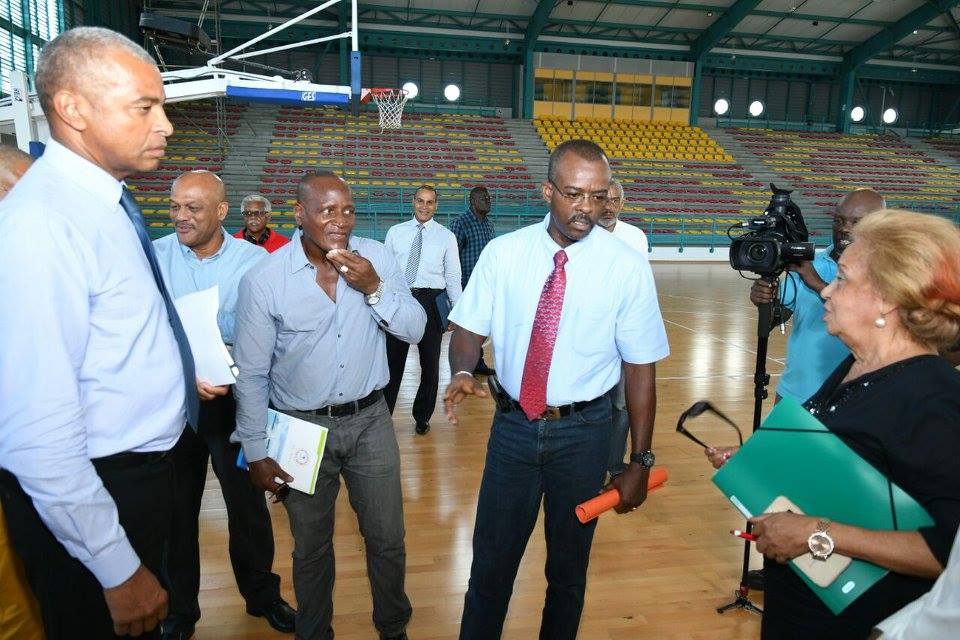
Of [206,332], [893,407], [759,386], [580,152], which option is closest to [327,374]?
[206,332]

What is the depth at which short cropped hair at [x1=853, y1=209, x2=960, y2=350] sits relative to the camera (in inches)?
52.3

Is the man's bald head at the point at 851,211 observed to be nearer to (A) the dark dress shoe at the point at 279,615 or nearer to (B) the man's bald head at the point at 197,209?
(B) the man's bald head at the point at 197,209

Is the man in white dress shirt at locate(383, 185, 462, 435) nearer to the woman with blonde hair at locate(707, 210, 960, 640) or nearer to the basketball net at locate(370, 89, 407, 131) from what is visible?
the woman with blonde hair at locate(707, 210, 960, 640)

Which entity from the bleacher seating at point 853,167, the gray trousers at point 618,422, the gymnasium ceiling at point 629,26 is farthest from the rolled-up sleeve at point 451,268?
the bleacher seating at point 853,167

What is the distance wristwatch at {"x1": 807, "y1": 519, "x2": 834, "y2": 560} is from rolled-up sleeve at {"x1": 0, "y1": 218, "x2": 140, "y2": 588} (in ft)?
4.99

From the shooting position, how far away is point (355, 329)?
7.55ft

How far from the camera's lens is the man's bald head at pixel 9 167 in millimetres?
2174

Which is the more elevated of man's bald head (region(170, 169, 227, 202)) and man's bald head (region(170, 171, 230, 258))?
man's bald head (region(170, 169, 227, 202))

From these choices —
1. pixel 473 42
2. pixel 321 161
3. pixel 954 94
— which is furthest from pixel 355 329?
pixel 954 94

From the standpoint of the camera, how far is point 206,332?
6.66ft

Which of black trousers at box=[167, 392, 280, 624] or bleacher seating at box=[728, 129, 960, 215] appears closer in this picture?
black trousers at box=[167, 392, 280, 624]

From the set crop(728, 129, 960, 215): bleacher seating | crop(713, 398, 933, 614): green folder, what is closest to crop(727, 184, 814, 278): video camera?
crop(713, 398, 933, 614): green folder

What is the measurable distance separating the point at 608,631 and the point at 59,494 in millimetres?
2171

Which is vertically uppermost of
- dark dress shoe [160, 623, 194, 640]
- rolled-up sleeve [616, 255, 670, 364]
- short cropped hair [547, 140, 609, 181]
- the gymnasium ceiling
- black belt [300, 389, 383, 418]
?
the gymnasium ceiling
